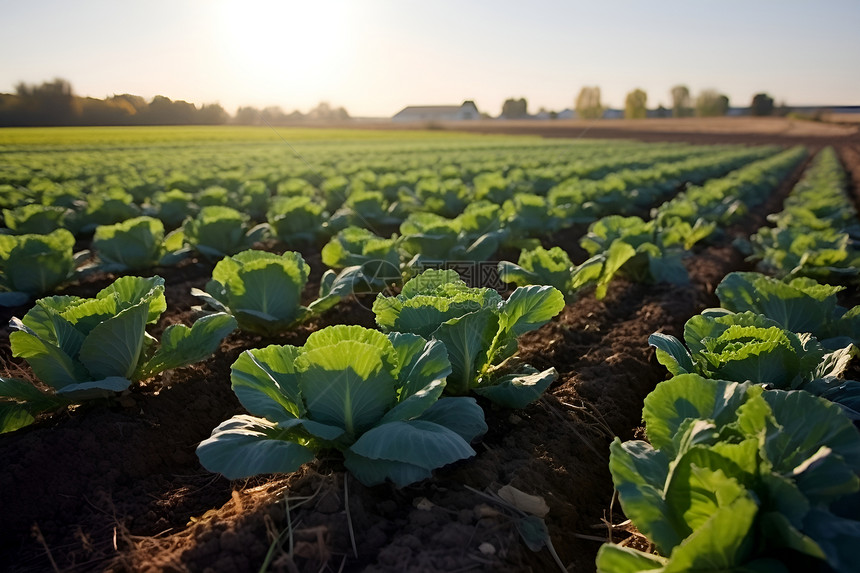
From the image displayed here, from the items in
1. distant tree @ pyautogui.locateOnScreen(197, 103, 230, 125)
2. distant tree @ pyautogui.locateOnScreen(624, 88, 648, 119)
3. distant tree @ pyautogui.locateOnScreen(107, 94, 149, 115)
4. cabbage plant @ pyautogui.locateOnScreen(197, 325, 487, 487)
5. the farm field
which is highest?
distant tree @ pyautogui.locateOnScreen(624, 88, 648, 119)

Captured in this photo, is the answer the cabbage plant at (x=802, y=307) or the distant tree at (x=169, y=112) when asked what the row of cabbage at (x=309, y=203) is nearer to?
the distant tree at (x=169, y=112)

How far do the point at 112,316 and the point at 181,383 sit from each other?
62cm

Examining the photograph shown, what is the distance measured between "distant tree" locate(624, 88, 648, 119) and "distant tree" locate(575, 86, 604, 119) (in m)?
8.66

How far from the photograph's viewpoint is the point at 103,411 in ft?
9.96

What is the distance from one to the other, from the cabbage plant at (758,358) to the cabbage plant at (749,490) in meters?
0.65

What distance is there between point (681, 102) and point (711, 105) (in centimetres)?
423

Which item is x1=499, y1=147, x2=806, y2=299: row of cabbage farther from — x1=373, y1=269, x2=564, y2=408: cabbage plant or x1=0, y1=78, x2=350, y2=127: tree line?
x1=0, y1=78, x2=350, y2=127: tree line

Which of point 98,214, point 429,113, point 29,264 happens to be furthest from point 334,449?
point 429,113

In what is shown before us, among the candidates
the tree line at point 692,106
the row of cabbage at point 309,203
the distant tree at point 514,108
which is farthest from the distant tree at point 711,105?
the row of cabbage at point 309,203

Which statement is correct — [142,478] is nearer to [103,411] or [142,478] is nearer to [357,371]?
[103,411]

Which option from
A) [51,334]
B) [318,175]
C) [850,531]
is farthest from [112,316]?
[318,175]

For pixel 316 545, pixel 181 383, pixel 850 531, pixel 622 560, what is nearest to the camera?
pixel 850 531

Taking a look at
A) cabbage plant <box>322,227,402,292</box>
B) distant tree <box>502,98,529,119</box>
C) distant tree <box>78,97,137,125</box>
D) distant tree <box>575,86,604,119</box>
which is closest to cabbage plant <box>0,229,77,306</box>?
distant tree <box>78,97,137,125</box>

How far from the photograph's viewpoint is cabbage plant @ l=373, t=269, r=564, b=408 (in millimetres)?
2734
